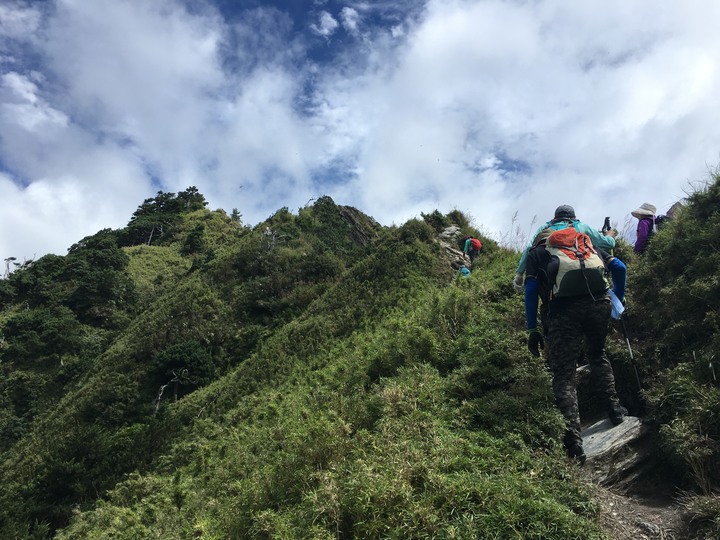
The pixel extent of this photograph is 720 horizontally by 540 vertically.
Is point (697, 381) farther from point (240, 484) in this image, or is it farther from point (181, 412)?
point (181, 412)

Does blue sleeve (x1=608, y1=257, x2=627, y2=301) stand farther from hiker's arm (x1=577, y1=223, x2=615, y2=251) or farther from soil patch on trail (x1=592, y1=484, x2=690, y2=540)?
soil patch on trail (x1=592, y1=484, x2=690, y2=540)

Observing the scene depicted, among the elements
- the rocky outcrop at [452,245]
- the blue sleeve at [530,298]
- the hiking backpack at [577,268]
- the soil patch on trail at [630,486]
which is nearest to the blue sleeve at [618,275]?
the hiking backpack at [577,268]

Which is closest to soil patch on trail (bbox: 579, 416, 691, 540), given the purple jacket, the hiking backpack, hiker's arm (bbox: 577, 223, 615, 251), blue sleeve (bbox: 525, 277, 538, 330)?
blue sleeve (bbox: 525, 277, 538, 330)

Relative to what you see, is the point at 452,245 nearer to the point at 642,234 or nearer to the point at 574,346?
the point at 642,234

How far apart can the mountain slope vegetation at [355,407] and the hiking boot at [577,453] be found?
190 mm

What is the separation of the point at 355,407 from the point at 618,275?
325 cm

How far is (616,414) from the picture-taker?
4098 mm

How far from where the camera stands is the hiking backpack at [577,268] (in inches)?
156

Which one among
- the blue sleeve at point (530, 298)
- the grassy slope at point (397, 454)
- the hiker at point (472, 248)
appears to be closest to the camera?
the grassy slope at point (397, 454)

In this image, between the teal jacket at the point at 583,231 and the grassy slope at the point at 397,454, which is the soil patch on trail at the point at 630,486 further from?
the teal jacket at the point at 583,231

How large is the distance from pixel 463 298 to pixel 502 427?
317 centimetres

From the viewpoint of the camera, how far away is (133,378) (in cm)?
1410

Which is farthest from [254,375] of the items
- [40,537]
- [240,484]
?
[240,484]

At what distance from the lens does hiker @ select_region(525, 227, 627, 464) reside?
3939 mm
